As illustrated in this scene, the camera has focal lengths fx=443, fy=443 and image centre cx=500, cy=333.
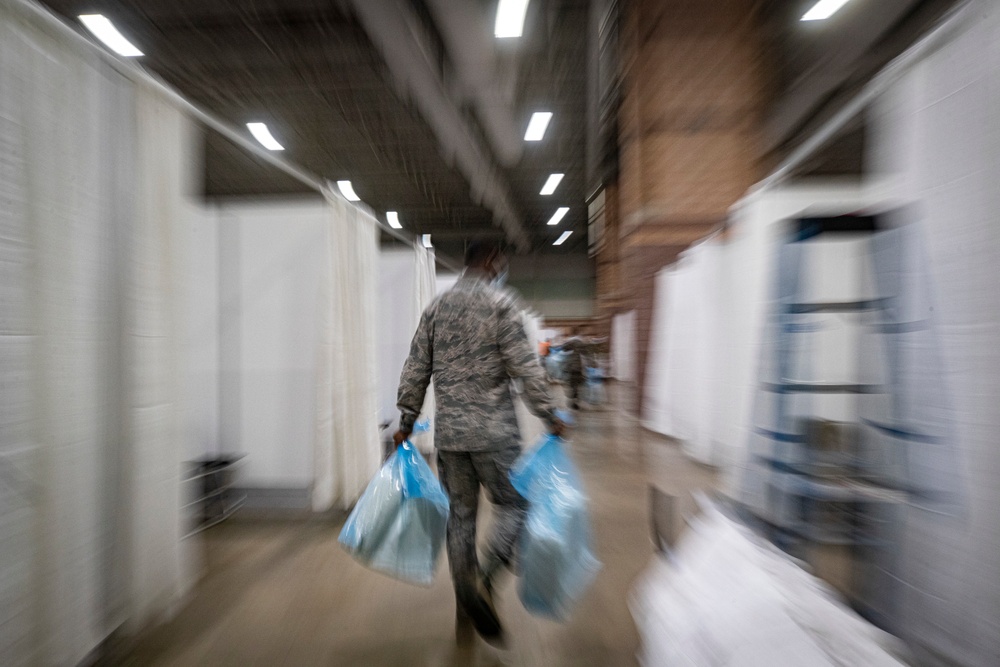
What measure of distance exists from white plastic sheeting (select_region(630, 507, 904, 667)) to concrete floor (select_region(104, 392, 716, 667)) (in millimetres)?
526

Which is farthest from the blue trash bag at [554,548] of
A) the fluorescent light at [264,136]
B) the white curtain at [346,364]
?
the fluorescent light at [264,136]

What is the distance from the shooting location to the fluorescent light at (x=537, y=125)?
188 inches

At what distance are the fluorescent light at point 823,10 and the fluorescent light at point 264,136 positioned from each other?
17.4 feet

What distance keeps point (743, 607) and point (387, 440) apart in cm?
364

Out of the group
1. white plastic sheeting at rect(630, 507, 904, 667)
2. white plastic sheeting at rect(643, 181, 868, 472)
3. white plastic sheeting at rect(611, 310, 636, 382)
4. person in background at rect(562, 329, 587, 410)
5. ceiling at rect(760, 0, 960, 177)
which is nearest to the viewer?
white plastic sheeting at rect(630, 507, 904, 667)

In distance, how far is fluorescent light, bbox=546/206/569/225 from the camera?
937 centimetres

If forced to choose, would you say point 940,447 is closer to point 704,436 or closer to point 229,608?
point 229,608

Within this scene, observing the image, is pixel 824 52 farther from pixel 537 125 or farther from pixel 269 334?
pixel 269 334

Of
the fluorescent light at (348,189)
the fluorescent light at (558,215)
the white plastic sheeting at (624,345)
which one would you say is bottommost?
the white plastic sheeting at (624,345)

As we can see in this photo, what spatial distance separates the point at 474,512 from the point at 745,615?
0.87m

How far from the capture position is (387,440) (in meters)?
4.16

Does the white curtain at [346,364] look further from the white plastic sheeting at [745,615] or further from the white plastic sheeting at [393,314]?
the white plastic sheeting at [745,615]

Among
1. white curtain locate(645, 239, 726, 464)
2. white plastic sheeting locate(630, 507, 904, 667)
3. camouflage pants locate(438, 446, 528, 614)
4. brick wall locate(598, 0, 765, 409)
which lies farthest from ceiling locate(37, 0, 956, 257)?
camouflage pants locate(438, 446, 528, 614)

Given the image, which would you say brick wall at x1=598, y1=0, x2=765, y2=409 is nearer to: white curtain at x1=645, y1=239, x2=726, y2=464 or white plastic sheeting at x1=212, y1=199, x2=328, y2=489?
white curtain at x1=645, y1=239, x2=726, y2=464
